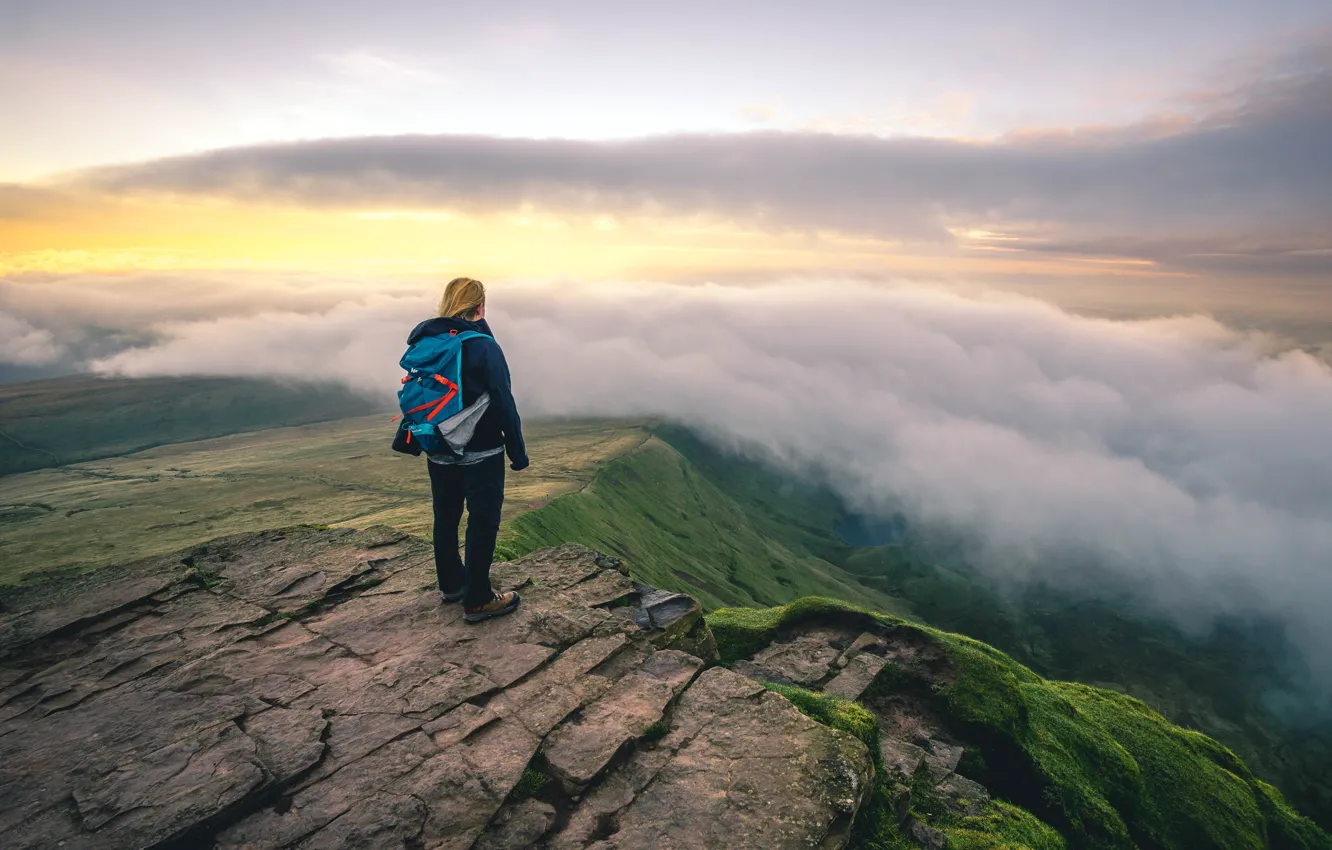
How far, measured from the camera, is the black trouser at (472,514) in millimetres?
12344

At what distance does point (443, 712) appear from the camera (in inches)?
404

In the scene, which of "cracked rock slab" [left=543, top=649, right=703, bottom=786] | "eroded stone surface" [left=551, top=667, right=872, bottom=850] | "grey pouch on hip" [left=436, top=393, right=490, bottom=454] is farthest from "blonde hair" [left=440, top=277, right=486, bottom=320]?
"eroded stone surface" [left=551, top=667, right=872, bottom=850]

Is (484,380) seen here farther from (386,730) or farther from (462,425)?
(386,730)

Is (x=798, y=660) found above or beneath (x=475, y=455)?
beneath

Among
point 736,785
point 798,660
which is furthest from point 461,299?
point 798,660

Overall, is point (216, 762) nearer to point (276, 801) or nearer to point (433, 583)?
point (276, 801)

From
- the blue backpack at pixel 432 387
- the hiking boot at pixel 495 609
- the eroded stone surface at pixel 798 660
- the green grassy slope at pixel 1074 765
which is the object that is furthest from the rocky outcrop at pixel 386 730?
A: the green grassy slope at pixel 1074 765

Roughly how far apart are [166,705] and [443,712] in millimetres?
4975

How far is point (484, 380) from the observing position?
1178cm

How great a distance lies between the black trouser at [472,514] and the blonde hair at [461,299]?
3.06 m

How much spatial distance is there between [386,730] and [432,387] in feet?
20.2

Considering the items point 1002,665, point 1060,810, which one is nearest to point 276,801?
point 1060,810

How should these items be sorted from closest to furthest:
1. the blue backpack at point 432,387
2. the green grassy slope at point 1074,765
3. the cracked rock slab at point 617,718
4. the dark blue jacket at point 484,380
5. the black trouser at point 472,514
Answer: the cracked rock slab at point 617,718 < the blue backpack at point 432,387 < the dark blue jacket at point 484,380 < the black trouser at point 472,514 < the green grassy slope at point 1074,765

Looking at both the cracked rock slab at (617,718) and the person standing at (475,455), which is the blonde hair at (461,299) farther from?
the cracked rock slab at (617,718)
